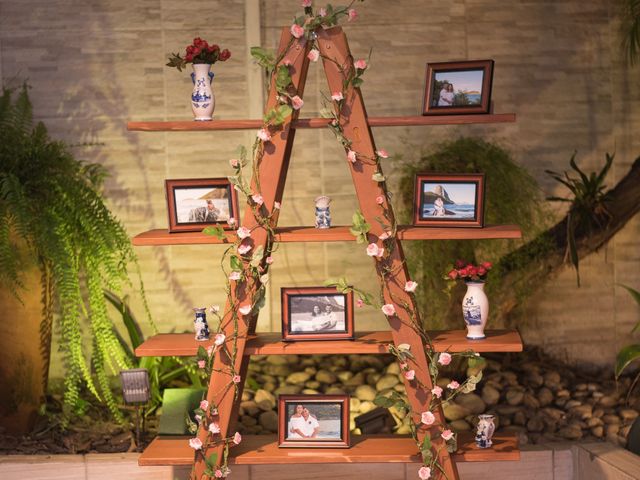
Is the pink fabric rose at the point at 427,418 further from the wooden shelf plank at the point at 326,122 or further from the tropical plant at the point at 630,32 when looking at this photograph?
the tropical plant at the point at 630,32

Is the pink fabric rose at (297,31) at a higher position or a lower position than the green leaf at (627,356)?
higher

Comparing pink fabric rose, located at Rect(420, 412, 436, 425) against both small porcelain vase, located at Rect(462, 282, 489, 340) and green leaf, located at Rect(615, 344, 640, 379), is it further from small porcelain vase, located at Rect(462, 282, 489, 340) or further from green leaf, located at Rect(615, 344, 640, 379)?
green leaf, located at Rect(615, 344, 640, 379)

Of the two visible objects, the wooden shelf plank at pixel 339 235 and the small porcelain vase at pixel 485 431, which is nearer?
the wooden shelf plank at pixel 339 235

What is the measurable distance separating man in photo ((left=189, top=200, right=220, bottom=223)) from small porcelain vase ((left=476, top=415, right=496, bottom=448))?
48.3 inches

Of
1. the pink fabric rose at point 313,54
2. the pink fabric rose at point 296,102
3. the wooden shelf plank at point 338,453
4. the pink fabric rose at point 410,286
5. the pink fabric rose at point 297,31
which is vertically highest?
the pink fabric rose at point 297,31

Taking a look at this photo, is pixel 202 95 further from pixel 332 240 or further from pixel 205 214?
pixel 332 240

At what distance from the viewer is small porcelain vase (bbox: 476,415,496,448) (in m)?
3.50

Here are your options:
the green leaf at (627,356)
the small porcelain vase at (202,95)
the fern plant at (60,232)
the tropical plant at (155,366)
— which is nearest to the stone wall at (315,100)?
the tropical plant at (155,366)

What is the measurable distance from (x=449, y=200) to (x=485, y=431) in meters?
0.86

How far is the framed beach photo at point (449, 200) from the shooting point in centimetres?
347

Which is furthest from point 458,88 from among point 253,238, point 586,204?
point 586,204

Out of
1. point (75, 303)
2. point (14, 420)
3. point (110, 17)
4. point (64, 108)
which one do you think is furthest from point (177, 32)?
point (14, 420)

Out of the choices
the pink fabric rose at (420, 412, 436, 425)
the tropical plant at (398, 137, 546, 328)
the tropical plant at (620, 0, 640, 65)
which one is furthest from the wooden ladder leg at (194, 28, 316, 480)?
the tropical plant at (620, 0, 640, 65)

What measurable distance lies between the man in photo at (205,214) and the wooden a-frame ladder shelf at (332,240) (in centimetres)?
8
